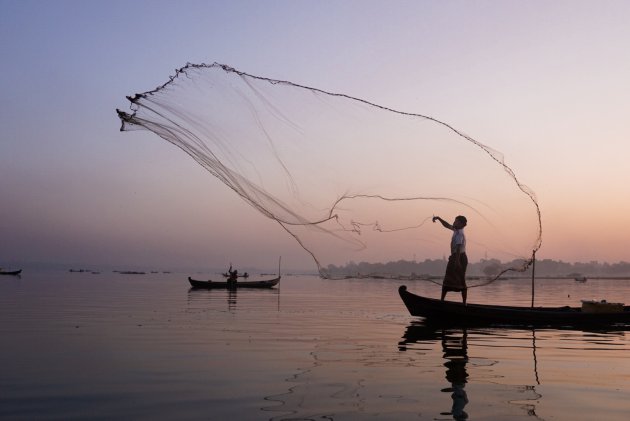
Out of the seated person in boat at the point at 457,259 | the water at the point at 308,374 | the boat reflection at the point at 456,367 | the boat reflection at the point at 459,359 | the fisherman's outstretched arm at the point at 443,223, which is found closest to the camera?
the water at the point at 308,374

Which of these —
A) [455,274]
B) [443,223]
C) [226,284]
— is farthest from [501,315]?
[226,284]

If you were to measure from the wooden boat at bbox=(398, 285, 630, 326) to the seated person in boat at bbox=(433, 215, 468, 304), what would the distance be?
1.39 m

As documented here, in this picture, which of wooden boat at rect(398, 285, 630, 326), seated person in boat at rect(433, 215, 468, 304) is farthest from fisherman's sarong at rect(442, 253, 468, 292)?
wooden boat at rect(398, 285, 630, 326)

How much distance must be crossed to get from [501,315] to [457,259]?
3955mm

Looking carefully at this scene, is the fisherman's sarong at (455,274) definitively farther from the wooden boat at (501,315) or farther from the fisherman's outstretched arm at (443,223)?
the fisherman's outstretched arm at (443,223)

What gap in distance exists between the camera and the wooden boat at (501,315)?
2672 centimetres

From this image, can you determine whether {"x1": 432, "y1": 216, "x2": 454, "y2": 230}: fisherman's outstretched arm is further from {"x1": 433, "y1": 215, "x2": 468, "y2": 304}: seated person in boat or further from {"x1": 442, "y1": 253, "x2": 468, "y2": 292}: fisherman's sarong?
{"x1": 442, "y1": 253, "x2": 468, "y2": 292}: fisherman's sarong

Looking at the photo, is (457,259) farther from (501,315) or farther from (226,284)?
(226,284)

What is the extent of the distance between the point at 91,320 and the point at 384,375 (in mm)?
20275

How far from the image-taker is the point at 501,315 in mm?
26797

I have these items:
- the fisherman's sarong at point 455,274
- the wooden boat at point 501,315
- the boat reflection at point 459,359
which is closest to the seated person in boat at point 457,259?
the fisherman's sarong at point 455,274

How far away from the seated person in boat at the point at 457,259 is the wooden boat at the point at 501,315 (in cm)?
139

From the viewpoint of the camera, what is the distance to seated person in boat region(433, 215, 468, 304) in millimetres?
24562

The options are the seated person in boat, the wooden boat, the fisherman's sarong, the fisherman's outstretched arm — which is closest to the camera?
the fisherman's outstretched arm
